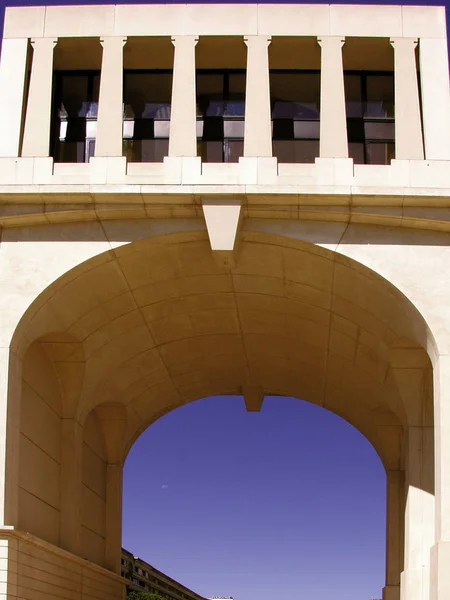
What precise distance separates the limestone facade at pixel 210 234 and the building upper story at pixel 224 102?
60mm

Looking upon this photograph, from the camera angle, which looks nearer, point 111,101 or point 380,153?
point 111,101

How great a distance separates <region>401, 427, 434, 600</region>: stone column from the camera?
2902 centimetres

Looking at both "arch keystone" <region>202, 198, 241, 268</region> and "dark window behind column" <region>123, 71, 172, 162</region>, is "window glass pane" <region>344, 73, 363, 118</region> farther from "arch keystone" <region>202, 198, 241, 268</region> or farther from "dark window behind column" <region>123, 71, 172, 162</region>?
"arch keystone" <region>202, 198, 241, 268</region>

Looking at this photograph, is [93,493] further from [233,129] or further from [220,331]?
[233,129]

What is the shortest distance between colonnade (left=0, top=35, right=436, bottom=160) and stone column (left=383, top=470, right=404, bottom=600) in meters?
15.1

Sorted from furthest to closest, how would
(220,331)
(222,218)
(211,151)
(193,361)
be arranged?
(193,361), (220,331), (211,151), (222,218)

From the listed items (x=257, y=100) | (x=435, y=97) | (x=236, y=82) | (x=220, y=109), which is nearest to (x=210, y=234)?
(x=257, y=100)

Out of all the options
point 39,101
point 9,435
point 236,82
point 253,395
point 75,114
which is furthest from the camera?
point 253,395

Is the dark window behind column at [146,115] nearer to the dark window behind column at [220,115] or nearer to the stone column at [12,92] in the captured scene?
the dark window behind column at [220,115]

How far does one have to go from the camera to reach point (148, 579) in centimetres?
13612

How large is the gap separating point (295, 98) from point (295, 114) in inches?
20.6

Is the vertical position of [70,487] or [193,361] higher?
[193,361]

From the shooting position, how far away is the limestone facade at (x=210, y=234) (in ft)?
88.0

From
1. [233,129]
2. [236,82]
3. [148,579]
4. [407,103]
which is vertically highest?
[236,82]
